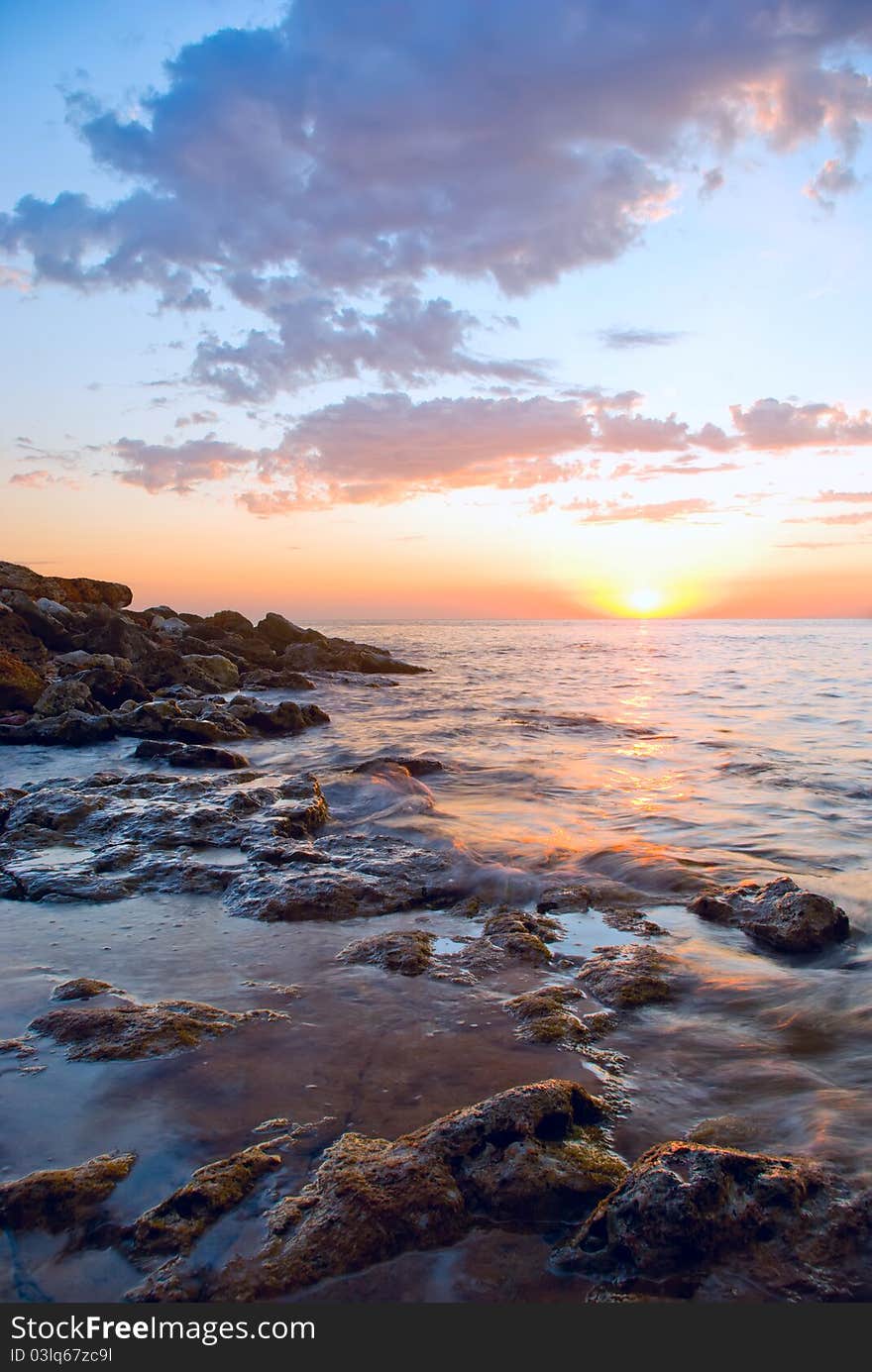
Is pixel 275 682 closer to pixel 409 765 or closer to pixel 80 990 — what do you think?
pixel 409 765

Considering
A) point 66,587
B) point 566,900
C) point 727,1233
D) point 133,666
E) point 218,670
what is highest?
point 66,587

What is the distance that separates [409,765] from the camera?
436 inches

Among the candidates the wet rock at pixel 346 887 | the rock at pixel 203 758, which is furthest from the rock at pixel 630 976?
the rock at pixel 203 758

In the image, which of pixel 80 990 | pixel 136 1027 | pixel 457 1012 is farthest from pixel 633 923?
pixel 80 990

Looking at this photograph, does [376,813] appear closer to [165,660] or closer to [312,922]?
[312,922]

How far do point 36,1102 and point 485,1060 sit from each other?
189 cm

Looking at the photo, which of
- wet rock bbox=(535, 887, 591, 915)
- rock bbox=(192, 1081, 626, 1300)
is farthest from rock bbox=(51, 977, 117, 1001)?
wet rock bbox=(535, 887, 591, 915)

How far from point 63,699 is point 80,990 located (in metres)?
11.8

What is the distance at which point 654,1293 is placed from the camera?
2139 mm

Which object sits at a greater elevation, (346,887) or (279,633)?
(279,633)

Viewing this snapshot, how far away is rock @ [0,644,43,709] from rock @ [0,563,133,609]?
11.2m

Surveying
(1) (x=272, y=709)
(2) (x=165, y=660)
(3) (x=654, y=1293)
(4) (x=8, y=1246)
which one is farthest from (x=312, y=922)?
(2) (x=165, y=660)

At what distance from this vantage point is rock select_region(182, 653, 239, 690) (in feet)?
71.7

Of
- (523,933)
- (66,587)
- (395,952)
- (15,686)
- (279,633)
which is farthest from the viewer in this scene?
(279,633)
